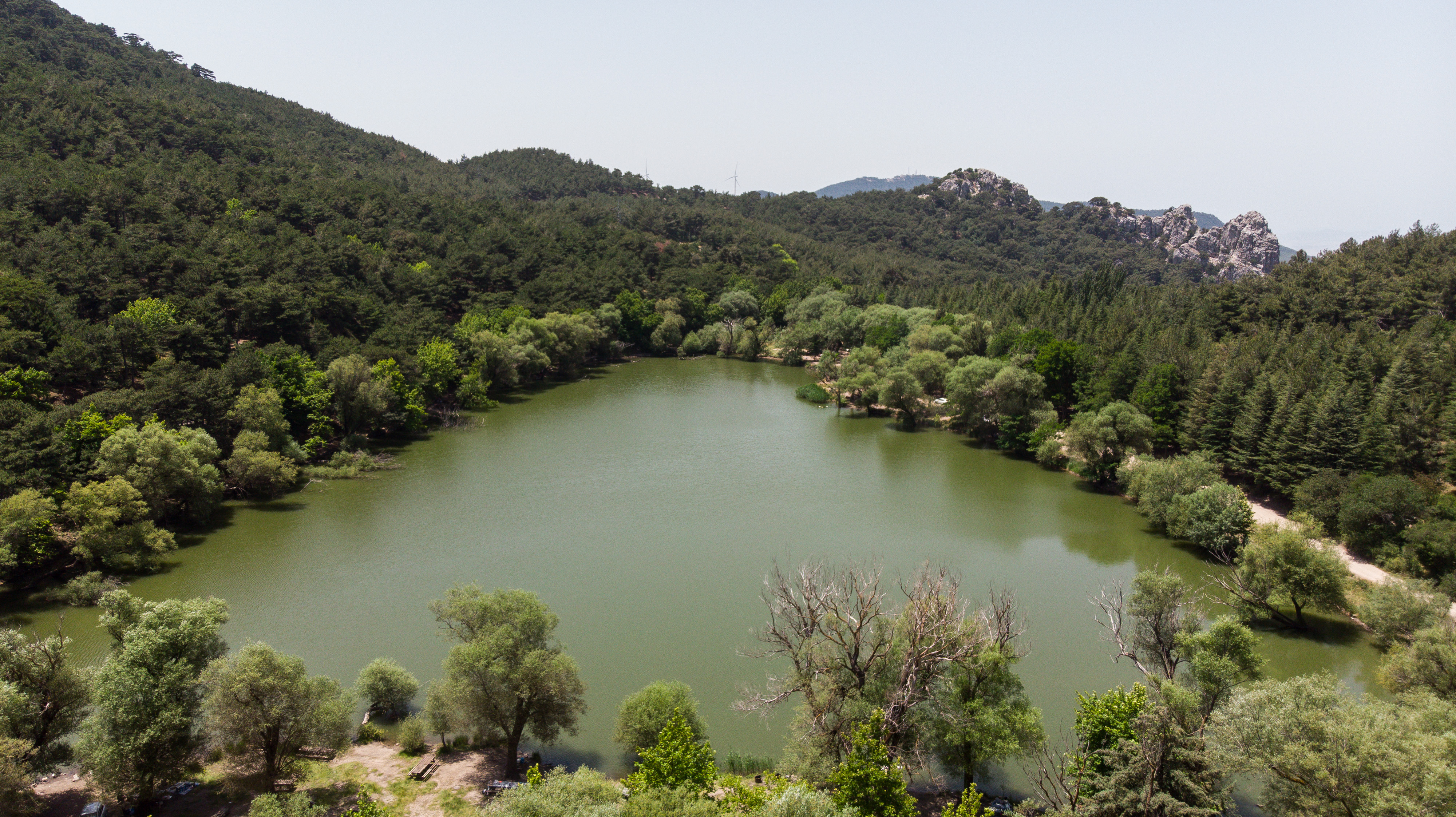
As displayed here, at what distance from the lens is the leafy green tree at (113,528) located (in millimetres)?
20984

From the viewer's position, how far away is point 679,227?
83.6 meters

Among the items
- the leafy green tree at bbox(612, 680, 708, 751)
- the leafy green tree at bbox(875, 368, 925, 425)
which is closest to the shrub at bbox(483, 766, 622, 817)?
the leafy green tree at bbox(612, 680, 708, 751)

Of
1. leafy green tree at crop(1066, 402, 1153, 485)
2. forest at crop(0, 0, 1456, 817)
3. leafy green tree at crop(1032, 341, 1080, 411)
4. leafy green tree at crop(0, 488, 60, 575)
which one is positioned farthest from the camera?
leafy green tree at crop(1032, 341, 1080, 411)

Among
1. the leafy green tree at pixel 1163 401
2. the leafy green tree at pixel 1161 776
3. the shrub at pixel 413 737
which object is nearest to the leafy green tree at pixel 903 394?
the leafy green tree at pixel 1163 401

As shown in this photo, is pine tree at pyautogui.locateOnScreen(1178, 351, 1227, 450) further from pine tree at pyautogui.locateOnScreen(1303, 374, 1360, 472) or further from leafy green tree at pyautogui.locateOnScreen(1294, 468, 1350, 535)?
leafy green tree at pyautogui.locateOnScreen(1294, 468, 1350, 535)

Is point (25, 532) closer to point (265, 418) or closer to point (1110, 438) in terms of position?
point (265, 418)

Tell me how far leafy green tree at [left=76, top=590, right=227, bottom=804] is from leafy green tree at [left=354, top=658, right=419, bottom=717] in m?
3.01

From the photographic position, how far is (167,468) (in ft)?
77.7

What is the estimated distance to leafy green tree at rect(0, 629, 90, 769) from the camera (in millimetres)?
12211

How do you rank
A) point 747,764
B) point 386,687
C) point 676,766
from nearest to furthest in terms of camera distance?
point 676,766 < point 747,764 < point 386,687

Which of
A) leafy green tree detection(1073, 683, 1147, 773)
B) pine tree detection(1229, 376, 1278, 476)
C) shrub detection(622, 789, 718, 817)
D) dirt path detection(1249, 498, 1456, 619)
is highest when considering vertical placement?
pine tree detection(1229, 376, 1278, 476)

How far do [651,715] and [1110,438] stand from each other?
25.5 metres

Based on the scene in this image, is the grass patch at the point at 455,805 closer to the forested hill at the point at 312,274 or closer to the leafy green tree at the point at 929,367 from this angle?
the forested hill at the point at 312,274

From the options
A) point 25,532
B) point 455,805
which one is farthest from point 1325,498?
point 25,532
